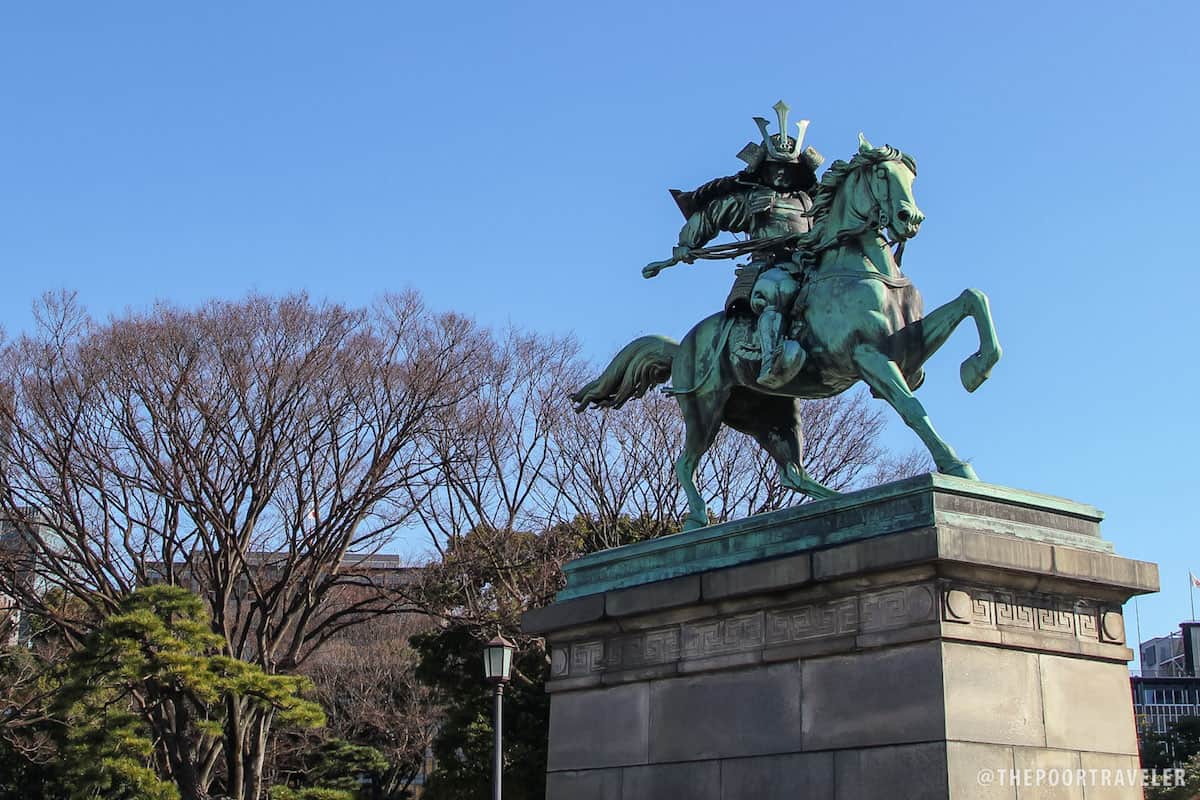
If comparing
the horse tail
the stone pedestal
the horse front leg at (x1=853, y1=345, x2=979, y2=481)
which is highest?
the horse tail

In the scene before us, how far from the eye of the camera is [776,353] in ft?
31.8

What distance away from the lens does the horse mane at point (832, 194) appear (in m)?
9.57

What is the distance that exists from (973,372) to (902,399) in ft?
1.64

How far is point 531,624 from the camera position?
10703 millimetres

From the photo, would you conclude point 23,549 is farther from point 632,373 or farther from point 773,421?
point 773,421

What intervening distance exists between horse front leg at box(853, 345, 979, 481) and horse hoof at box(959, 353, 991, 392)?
36cm

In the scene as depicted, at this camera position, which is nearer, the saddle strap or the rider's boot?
the saddle strap

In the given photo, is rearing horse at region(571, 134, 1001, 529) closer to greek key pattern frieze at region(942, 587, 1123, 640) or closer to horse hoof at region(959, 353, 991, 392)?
horse hoof at region(959, 353, 991, 392)

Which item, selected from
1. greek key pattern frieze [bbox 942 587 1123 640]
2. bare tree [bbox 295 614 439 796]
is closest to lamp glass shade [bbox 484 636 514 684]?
greek key pattern frieze [bbox 942 587 1123 640]

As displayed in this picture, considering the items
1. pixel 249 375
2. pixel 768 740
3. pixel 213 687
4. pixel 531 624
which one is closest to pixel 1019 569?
pixel 768 740

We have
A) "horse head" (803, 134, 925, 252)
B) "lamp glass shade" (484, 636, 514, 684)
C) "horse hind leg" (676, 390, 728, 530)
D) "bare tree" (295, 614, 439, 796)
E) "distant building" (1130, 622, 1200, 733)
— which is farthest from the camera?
"distant building" (1130, 622, 1200, 733)

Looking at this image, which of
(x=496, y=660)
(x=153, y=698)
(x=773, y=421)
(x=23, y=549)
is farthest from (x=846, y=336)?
(x=23, y=549)

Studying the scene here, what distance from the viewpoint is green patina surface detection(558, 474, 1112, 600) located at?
802cm

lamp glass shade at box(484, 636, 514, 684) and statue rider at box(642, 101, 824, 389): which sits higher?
statue rider at box(642, 101, 824, 389)
